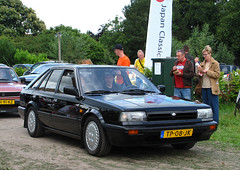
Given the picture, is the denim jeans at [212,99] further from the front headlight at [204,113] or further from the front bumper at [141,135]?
the front bumper at [141,135]

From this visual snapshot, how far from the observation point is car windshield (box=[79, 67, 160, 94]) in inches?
285

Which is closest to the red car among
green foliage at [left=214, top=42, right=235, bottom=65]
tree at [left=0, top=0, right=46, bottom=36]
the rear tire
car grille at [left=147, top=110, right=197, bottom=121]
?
the rear tire

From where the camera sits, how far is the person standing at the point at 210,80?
938 cm

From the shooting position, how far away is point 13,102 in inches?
471

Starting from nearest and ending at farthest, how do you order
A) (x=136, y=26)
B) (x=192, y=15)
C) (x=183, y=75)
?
(x=183, y=75), (x=192, y=15), (x=136, y=26)

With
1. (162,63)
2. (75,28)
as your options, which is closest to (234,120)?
(162,63)

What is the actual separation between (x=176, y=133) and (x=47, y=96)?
119 inches

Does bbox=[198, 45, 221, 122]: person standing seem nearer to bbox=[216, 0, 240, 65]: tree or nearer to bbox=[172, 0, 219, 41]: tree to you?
bbox=[216, 0, 240, 65]: tree

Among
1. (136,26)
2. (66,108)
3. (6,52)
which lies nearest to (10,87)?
(66,108)

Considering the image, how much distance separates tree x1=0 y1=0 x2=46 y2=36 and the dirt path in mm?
72703

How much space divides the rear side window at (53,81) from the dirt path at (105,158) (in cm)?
105

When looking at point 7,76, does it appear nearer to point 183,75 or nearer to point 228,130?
point 183,75

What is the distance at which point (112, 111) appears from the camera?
6180 millimetres

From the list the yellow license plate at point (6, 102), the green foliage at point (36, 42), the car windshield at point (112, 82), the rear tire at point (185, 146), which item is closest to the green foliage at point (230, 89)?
the yellow license plate at point (6, 102)
